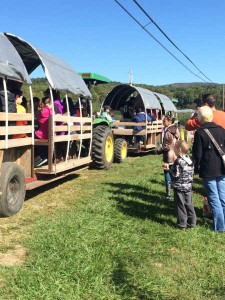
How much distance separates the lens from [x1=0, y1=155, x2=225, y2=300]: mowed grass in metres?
3.67

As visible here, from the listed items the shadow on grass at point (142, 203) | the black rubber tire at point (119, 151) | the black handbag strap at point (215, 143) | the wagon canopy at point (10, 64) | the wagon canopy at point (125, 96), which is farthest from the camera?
the wagon canopy at point (125, 96)

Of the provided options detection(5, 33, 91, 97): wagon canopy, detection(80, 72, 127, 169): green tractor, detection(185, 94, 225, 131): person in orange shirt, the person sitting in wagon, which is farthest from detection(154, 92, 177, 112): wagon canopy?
detection(185, 94, 225, 131): person in orange shirt

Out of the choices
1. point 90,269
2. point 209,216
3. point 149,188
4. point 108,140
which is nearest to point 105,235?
point 90,269

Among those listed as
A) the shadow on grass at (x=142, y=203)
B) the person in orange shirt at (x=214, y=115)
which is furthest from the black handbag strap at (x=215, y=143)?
the shadow on grass at (x=142, y=203)

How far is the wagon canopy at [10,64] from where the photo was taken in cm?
576

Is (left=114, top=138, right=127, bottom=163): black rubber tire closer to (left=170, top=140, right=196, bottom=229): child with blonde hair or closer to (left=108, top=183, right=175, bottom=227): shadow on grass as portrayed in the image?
(left=108, top=183, right=175, bottom=227): shadow on grass

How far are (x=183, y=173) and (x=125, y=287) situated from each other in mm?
2239

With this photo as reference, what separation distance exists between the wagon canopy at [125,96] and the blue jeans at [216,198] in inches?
343

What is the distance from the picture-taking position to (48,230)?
207 inches

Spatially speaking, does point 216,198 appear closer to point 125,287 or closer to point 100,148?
point 125,287

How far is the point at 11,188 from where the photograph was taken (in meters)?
6.07

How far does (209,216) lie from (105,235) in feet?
6.04

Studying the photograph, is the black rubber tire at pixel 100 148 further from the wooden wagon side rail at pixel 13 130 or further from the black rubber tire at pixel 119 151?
the wooden wagon side rail at pixel 13 130

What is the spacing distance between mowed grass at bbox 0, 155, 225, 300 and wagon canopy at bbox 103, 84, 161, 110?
24.4ft
